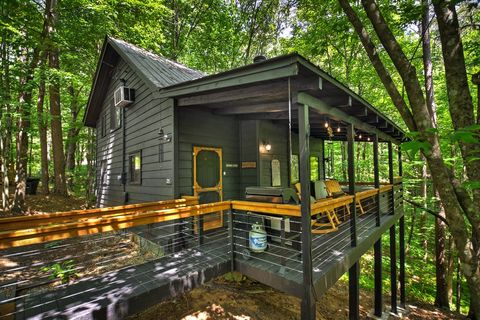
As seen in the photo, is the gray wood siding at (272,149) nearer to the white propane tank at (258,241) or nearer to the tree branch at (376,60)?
the white propane tank at (258,241)

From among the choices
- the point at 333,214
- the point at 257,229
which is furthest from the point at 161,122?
the point at 333,214

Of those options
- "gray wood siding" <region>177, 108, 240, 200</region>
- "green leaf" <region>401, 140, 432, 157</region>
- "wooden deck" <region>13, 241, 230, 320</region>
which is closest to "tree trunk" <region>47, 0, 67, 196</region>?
"gray wood siding" <region>177, 108, 240, 200</region>

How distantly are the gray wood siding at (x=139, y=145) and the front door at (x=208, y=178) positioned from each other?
0.66 metres

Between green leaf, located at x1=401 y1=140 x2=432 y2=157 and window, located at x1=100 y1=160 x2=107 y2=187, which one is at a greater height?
green leaf, located at x1=401 y1=140 x2=432 y2=157

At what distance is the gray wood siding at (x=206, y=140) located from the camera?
543 cm

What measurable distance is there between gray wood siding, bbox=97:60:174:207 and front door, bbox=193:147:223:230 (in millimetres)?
655

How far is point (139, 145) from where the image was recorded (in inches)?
276

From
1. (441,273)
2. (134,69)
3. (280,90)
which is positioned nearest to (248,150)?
(280,90)

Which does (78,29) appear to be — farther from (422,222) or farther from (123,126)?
(422,222)

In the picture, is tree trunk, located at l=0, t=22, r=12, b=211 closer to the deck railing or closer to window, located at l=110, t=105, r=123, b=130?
window, located at l=110, t=105, r=123, b=130

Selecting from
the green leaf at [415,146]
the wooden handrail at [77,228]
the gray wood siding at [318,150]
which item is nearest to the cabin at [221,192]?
the wooden handrail at [77,228]

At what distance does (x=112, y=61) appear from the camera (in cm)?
885

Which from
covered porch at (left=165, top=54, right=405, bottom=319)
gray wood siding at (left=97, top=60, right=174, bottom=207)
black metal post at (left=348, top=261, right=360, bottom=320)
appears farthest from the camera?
gray wood siding at (left=97, top=60, right=174, bottom=207)

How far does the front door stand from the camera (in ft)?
18.7
